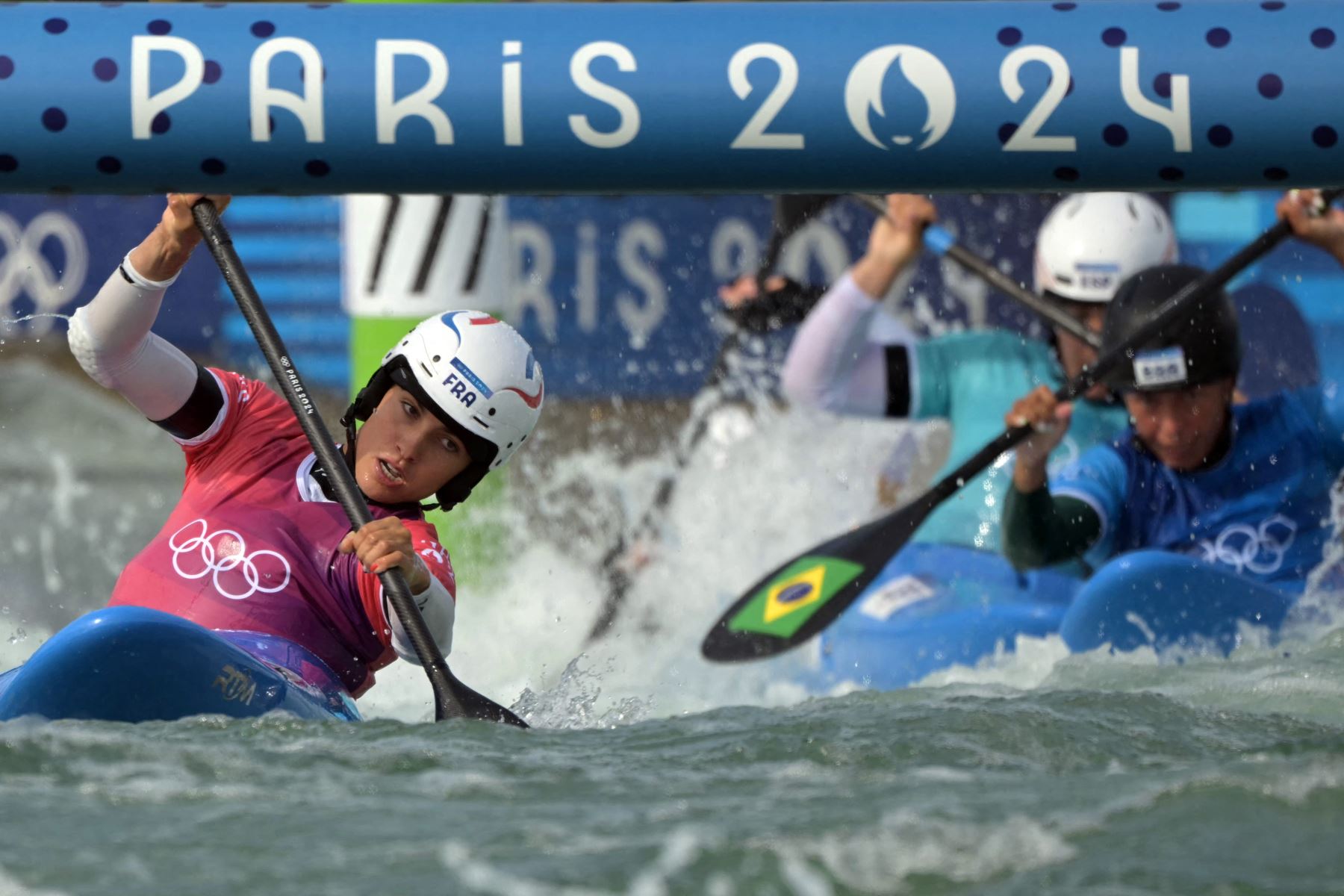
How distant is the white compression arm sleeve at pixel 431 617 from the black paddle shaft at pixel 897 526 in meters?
1.90

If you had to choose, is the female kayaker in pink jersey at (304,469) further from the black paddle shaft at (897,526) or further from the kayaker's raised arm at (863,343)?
the kayaker's raised arm at (863,343)

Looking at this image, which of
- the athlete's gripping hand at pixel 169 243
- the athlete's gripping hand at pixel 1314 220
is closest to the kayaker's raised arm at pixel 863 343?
the athlete's gripping hand at pixel 1314 220

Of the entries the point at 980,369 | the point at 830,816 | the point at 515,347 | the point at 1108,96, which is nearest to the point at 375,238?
the point at 980,369

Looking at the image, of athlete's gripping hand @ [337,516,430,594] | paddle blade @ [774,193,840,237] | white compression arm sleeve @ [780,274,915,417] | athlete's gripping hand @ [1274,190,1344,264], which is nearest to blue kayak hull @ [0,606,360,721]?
athlete's gripping hand @ [337,516,430,594]

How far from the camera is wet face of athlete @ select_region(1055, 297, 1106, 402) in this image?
5809 millimetres

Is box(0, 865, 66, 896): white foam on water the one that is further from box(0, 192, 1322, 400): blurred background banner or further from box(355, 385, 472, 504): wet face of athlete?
box(0, 192, 1322, 400): blurred background banner

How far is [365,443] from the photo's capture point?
3814 mm

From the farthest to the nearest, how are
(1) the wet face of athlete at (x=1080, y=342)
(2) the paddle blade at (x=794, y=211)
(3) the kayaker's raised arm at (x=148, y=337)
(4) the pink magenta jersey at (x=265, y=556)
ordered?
(2) the paddle blade at (x=794, y=211) < (1) the wet face of athlete at (x=1080, y=342) < (3) the kayaker's raised arm at (x=148, y=337) < (4) the pink magenta jersey at (x=265, y=556)

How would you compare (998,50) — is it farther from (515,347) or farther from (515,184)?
(515,347)

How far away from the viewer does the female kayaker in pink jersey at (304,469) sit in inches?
144

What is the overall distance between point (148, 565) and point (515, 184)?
1032 millimetres

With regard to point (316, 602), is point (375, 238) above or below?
above

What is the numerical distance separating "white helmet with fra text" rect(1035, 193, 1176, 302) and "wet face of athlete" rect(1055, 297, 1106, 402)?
0.07 ft

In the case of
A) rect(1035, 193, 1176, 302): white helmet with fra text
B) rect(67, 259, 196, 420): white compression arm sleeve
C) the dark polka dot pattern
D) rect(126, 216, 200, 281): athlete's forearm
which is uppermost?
rect(1035, 193, 1176, 302): white helmet with fra text
